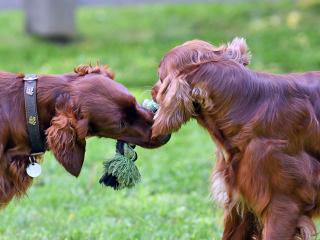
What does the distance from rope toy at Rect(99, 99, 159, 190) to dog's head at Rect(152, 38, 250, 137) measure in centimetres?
35

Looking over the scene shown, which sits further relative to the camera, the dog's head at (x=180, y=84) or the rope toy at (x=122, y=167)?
the rope toy at (x=122, y=167)

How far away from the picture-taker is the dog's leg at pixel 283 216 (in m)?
4.47

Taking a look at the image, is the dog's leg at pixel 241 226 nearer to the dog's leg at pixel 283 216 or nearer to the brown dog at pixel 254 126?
the brown dog at pixel 254 126

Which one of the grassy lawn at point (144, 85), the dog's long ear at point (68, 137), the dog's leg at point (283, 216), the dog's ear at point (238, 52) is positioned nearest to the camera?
the dog's leg at point (283, 216)

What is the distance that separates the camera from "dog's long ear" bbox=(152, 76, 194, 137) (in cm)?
450

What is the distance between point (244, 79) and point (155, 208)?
2.40 m

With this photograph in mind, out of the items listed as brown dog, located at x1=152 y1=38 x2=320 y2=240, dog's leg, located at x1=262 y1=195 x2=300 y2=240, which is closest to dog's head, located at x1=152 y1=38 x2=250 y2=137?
brown dog, located at x1=152 y1=38 x2=320 y2=240

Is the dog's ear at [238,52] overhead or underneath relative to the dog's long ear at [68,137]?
overhead

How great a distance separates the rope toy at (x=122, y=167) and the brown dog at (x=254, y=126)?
43cm

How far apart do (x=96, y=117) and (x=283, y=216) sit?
129cm

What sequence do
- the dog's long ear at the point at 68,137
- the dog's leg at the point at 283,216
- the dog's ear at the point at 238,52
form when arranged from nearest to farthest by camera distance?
the dog's leg at the point at 283,216, the dog's long ear at the point at 68,137, the dog's ear at the point at 238,52

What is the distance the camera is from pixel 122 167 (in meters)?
5.02

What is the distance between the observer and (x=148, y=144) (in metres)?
4.95

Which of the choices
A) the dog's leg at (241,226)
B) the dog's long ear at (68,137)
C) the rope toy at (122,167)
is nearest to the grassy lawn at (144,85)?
the dog's leg at (241,226)
